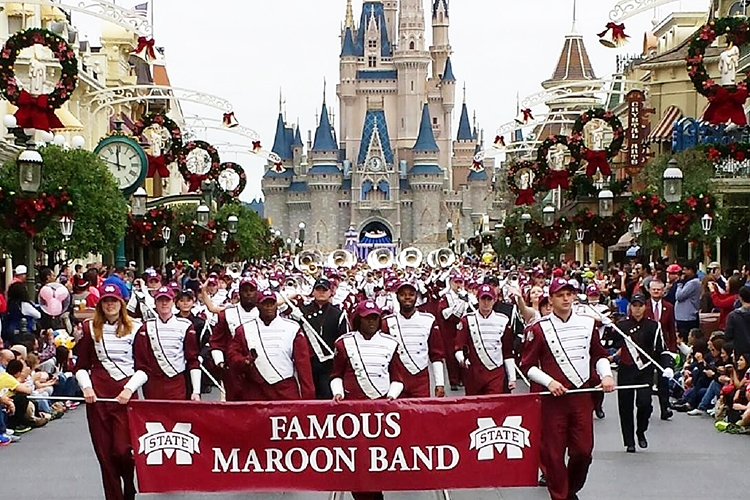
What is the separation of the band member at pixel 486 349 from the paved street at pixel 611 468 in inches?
46.9

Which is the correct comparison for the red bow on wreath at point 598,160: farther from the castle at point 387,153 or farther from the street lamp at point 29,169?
the castle at point 387,153

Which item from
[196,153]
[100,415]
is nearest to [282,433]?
[100,415]

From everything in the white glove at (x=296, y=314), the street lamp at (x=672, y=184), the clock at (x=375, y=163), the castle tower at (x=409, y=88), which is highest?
the castle tower at (x=409, y=88)

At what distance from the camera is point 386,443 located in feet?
31.4

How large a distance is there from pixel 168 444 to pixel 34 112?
12.7m

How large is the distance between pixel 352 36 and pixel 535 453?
18019 cm

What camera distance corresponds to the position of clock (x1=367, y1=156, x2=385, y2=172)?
169625mm

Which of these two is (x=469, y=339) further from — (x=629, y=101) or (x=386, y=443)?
(x=629, y=101)

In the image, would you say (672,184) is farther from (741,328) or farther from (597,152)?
(741,328)

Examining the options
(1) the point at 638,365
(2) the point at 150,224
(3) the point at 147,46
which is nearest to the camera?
(1) the point at 638,365

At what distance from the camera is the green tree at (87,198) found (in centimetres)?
3309

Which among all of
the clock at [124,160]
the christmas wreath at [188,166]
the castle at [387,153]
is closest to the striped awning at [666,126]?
the christmas wreath at [188,166]

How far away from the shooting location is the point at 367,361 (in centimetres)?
1055

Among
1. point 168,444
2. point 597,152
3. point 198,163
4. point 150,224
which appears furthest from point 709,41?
point 198,163
